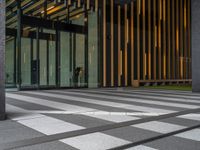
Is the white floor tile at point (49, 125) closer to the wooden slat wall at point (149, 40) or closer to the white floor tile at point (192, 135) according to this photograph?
the white floor tile at point (192, 135)

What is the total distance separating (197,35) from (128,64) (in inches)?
271

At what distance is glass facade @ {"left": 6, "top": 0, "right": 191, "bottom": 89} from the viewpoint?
51.0ft

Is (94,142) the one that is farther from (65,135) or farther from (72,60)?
(72,60)

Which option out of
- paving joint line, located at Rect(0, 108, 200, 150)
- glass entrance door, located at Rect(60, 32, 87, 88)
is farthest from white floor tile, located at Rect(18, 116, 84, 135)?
glass entrance door, located at Rect(60, 32, 87, 88)

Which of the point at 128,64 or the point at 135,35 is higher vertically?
the point at 135,35

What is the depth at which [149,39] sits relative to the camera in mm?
20828

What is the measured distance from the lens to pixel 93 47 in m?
17.4

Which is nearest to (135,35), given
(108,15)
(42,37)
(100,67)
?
(108,15)

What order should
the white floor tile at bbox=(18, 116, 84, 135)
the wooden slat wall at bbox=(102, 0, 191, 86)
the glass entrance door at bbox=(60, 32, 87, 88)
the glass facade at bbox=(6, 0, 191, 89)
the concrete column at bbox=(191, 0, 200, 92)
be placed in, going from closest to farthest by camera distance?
the white floor tile at bbox=(18, 116, 84, 135) < the concrete column at bbox=(191, 0, 200, 92) < the glass facade at bbox=(6, 0, 191, 89) < the glass entrance door at bbox=(60, 32, 87, 88) < the wooden slat wall at bbox=(102, 0, 191, 86)

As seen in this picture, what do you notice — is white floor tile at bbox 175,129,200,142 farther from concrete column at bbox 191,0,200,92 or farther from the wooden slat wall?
the wooden slat wall

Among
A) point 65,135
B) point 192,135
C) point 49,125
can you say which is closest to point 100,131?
point 65,135

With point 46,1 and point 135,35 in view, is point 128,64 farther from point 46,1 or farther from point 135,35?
point 46,1

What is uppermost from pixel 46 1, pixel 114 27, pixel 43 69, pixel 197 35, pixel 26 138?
pixel 46 1

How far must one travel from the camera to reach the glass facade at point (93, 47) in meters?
15.5
